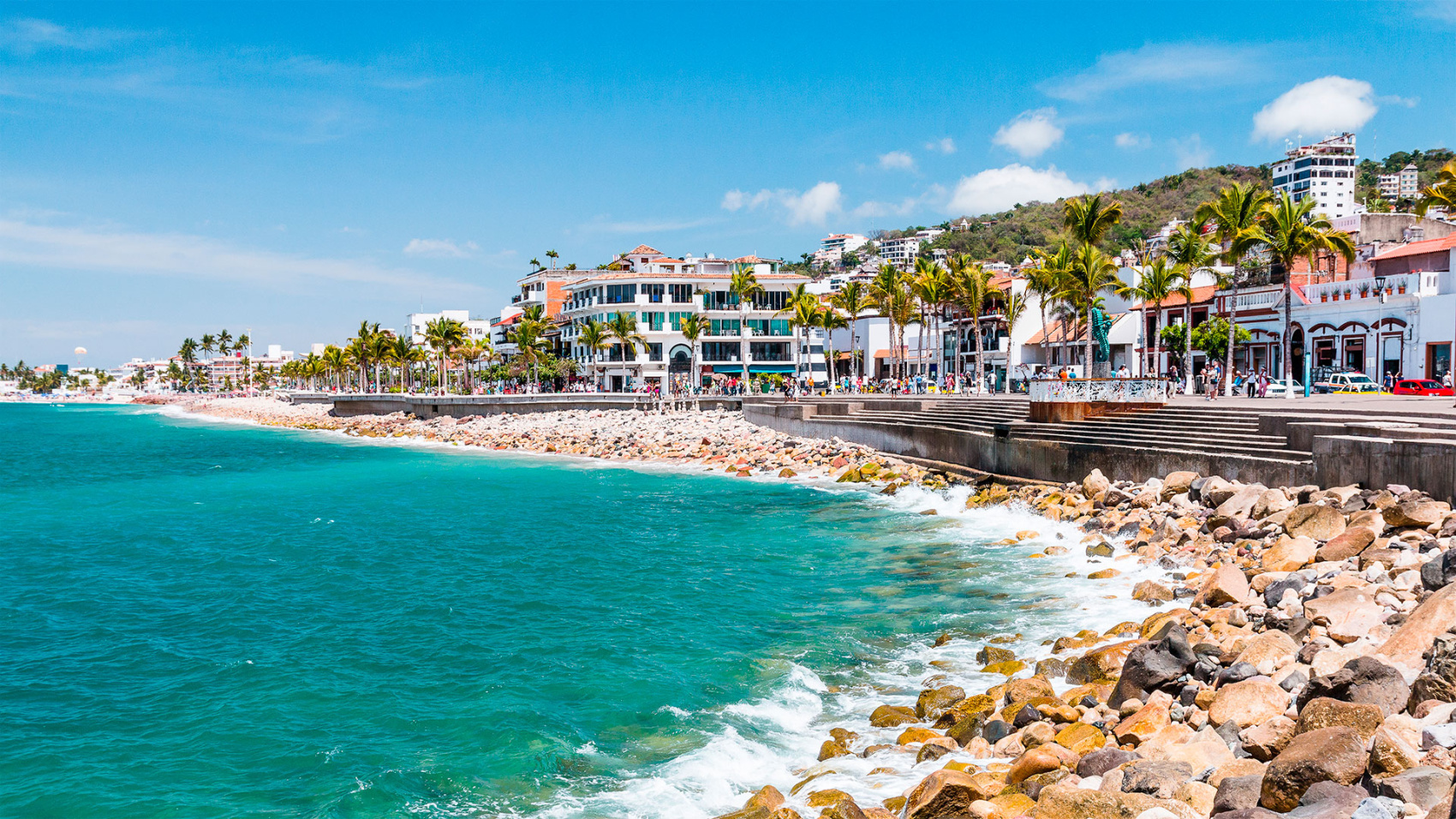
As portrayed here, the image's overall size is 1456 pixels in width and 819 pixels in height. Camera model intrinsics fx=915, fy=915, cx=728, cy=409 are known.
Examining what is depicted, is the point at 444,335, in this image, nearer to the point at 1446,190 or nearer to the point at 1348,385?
the point at 1348,385

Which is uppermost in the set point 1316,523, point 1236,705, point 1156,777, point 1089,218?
point 1089,218

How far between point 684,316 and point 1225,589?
7466cm

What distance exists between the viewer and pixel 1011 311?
71562mm

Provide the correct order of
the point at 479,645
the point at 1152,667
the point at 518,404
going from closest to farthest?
the point at 1152,667
the point at 479,645
the point at 518,404

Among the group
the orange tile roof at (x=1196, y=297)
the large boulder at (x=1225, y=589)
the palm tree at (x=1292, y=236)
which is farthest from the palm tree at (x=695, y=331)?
the large boulder at (x=1225, y=589)

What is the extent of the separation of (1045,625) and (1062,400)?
60.0 ft

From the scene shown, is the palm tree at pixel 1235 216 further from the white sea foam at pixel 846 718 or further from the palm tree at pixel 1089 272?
the white sea foam at pixel 846 718

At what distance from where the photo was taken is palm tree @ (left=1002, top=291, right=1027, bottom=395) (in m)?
71.5

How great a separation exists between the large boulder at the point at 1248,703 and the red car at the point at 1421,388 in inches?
1348

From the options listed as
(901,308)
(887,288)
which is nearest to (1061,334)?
(901,308)

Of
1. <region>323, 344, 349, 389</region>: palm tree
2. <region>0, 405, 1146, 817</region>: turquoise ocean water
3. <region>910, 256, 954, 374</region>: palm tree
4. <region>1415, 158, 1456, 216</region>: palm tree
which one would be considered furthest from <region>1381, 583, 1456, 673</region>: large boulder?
<region>323, 344, 349, 389</region>: palm tree

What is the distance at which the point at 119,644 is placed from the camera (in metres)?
18.3

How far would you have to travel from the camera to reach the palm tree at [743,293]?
3337 inches

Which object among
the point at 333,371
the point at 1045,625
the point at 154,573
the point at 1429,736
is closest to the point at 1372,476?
the point at 1045,625
